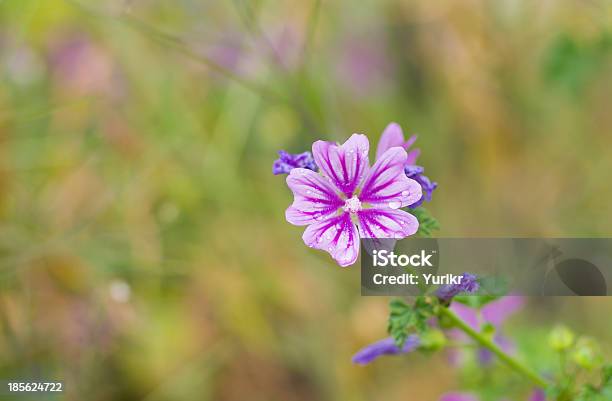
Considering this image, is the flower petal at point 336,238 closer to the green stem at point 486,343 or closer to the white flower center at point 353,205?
the white flower center at point 353,205

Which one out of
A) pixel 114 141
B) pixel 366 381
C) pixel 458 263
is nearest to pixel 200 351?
pixel 366 381

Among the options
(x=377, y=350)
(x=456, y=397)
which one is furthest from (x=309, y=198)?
(x=456, y=397)

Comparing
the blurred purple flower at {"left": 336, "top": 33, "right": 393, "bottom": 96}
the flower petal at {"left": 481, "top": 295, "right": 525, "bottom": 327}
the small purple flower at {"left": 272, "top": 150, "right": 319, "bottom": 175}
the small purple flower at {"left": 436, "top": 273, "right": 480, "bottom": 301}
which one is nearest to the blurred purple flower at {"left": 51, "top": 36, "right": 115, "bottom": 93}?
the blurred purple flower at {"left": 336, "top": 33, "right": 393, "bottom": 96}

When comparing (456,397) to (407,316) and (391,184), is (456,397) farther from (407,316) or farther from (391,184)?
(391,184)

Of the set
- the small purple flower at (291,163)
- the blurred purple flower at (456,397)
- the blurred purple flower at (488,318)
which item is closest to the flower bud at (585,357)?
the blurred purple flower at (488,318)

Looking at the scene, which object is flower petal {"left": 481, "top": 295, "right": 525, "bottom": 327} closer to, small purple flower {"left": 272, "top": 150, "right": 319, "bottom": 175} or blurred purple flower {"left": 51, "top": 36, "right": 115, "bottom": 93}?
small purple flower {"left": 272, "top": 150, "right": 319, "bottom": 175}
